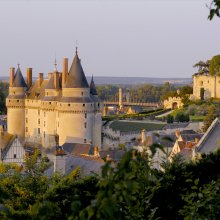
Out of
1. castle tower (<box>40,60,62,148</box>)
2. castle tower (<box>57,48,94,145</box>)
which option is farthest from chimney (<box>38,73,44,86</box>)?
castle tower (<box>57,48,94,145</box>)

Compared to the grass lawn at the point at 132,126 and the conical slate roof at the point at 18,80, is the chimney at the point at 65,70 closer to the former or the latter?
the conical slate roof at the point at 18,80

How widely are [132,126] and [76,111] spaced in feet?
34.5

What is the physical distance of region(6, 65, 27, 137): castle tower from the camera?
44.3 meters

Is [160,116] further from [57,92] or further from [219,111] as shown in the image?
[57,92]

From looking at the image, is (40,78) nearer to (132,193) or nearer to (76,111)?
(76,111)

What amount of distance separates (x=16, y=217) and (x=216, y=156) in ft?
21.0

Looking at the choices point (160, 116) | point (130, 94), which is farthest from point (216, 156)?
point (130, 94)

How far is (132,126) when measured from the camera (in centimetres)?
4900

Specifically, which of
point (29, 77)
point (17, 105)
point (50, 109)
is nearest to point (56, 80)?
point (50, 109)

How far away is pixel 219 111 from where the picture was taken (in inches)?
1783

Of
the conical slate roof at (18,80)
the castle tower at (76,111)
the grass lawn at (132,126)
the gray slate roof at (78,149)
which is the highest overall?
the conical slate roof at (18,80)

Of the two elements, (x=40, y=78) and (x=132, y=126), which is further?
(x=132, y=126)

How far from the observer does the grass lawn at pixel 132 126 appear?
45703 mm

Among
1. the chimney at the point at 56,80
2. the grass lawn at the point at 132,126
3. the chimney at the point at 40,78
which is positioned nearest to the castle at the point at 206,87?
the grass lawn at the point at 132,126
